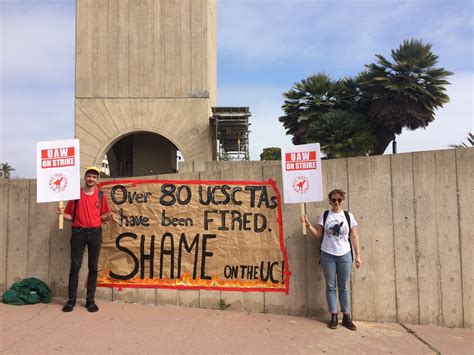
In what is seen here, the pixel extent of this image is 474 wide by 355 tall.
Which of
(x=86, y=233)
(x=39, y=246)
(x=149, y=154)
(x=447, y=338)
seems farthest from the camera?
(x=149, y=154)

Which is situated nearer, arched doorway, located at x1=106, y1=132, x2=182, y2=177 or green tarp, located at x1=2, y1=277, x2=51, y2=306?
green tarp, located at x1=2, y1=277, x2=51, y2=306

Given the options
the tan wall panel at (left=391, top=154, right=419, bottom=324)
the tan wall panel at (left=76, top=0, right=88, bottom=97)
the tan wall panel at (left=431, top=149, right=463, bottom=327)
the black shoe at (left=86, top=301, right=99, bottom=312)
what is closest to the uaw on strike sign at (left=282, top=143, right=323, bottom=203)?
the tan wall panel at (left=391, top=154, right=419, bottom=324)

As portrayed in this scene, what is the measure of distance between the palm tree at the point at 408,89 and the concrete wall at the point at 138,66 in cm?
1134

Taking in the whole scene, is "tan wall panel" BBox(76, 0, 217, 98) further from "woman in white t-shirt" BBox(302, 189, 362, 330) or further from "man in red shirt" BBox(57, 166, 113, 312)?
"woman in white t-shirt" BBox(302, 189, 362, 330)

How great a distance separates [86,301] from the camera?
15.2 ft

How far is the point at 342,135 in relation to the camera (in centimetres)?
2297

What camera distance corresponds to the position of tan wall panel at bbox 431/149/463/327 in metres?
4.49

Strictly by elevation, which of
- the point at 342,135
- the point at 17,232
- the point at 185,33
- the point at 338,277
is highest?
the point at 185,33

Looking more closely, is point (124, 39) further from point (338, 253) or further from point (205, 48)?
point (338, 253)

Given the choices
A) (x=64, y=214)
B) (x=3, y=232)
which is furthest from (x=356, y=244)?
(x=3, y=232)

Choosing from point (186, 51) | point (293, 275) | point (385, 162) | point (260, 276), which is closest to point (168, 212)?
point (260, 276)

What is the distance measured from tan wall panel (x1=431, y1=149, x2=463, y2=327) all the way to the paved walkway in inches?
10.0

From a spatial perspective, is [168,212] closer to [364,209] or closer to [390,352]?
[364,209]

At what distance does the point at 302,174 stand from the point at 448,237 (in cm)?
186
